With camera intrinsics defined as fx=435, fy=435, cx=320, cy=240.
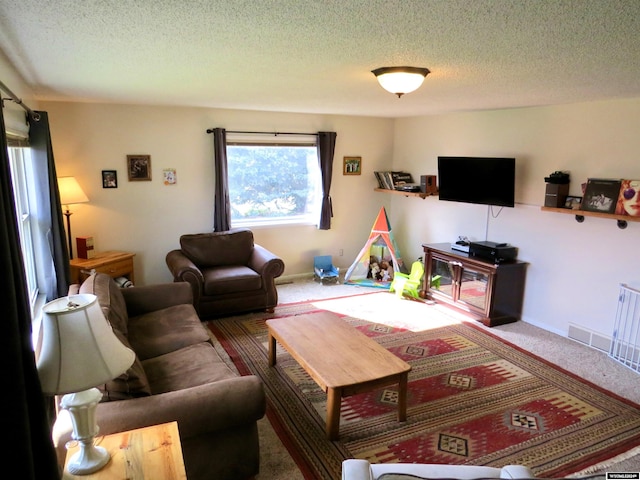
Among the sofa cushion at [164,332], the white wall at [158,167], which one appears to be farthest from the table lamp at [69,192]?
the sofa cushion at [164,332]

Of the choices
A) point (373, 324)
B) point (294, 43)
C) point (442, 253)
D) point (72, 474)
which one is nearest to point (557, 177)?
point (442, 253)

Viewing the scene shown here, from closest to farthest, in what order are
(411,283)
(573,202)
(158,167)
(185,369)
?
1. (185,369)
2. (573,202)
3. (158,167)
4. (411,283)

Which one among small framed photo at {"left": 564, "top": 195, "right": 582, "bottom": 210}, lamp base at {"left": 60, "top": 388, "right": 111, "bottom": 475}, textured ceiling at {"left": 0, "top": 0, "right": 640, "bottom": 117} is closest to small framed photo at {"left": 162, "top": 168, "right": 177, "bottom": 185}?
textured ceiling at {"left": 0, "top": 0, "right": 640, "bottom": 117}

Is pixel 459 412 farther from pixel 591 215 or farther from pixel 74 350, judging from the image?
pixel 74 350

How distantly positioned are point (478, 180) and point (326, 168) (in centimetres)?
204

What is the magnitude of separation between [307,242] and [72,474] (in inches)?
184

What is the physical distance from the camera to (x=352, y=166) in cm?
622

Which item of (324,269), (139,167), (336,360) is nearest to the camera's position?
(336,360)

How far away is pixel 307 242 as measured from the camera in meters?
6.15

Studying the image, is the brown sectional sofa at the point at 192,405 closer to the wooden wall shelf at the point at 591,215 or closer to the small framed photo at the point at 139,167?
the small framed photo at the point at 139,167

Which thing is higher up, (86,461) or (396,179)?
(396,179)

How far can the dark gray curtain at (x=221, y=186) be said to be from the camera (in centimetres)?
522

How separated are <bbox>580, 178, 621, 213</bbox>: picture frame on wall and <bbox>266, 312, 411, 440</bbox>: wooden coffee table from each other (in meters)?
2.32

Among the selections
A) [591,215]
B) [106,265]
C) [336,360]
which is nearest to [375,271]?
[591,215]
